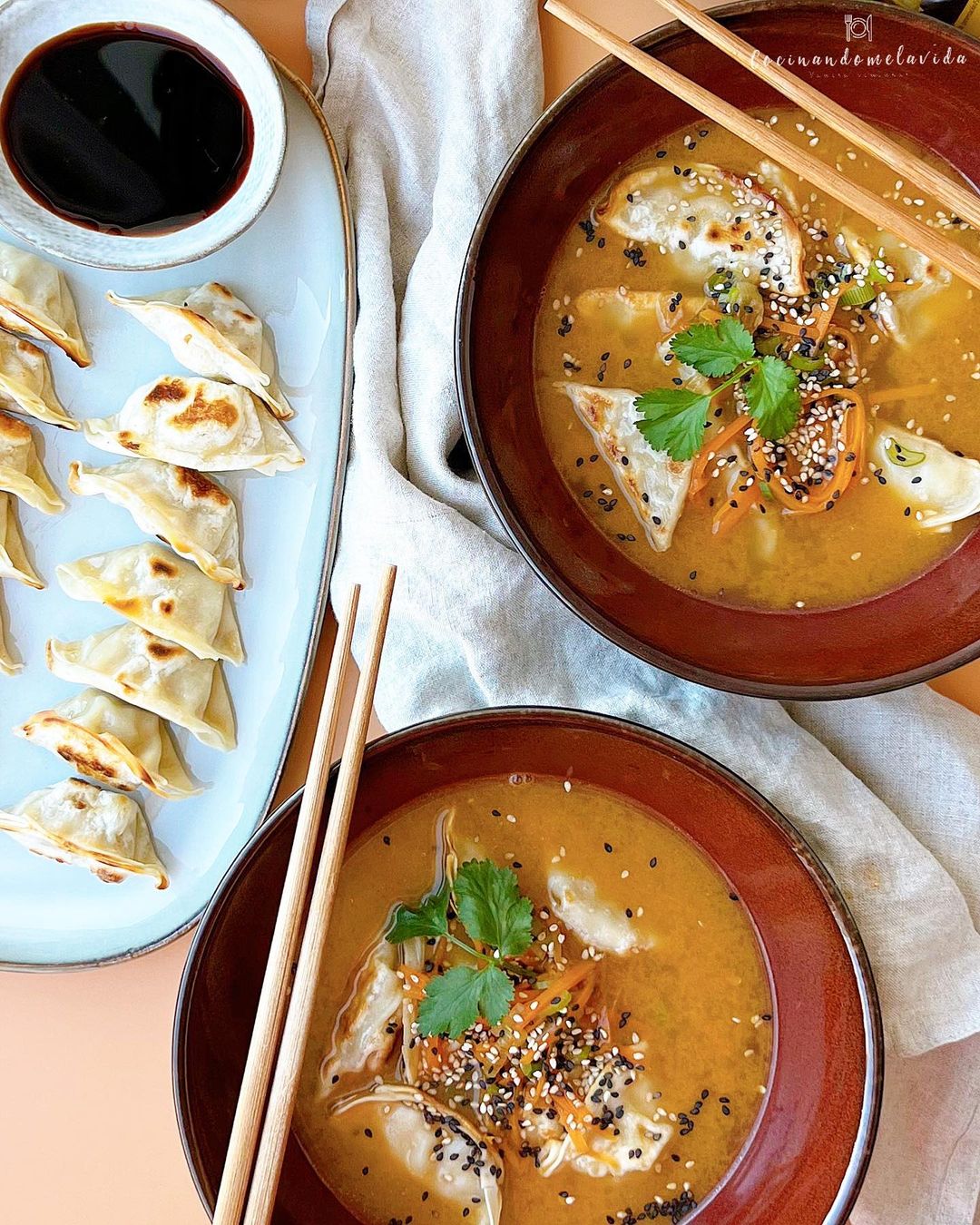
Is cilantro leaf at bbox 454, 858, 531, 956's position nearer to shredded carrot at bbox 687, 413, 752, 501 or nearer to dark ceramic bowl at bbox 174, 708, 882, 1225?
dark ceramic bowl at bbox 174, 708, 882, 1225

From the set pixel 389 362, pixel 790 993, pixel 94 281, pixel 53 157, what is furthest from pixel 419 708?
pixel 53 157

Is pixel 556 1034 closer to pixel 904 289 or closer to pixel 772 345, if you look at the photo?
pixel 772 345

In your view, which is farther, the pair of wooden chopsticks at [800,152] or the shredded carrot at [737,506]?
the shredded carrot at [737,506]

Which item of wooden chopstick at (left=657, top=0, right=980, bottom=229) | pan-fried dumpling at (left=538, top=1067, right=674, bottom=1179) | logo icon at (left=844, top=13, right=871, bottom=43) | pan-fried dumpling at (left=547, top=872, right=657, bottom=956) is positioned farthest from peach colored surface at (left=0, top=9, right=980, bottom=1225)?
logo icon at (left=844, top=13, right=871, bottom=43)

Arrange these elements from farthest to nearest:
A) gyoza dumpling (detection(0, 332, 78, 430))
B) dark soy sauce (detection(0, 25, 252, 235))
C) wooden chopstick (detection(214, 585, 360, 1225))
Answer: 1. gyoza dumpling (detection(0, 332, 78, 430))
2. dark soy sauce (detection(0, 25, 252, 235))
3. wooden chopstick (detection(214, 585, 360, 1225))

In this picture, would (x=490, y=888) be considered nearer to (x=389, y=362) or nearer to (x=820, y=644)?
(x=820, y=644)

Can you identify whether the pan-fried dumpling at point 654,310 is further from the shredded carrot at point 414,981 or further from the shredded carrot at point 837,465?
the shredded carrot at point 414,981

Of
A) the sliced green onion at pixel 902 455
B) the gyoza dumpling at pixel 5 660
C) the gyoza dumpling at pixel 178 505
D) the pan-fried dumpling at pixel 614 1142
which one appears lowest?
the pan-fried dumpling at pixel 614 1142

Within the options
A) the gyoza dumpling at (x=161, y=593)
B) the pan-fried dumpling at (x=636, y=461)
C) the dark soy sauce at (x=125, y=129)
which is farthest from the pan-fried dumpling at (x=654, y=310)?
the gyoza dumpling at (x=161, y=593)
